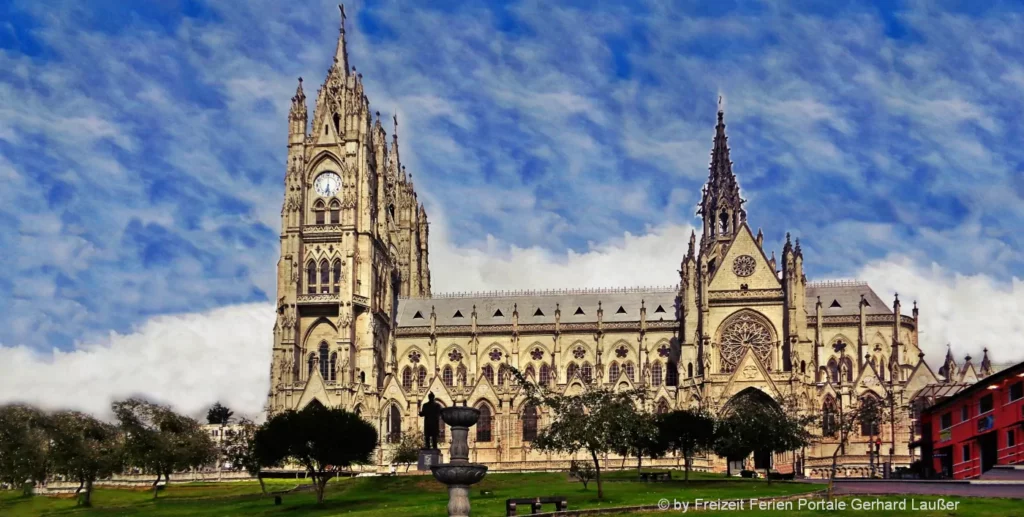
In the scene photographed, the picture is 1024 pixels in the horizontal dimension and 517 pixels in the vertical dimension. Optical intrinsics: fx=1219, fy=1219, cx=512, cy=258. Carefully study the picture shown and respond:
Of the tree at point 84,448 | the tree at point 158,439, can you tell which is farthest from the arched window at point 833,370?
the tree at point 84,448

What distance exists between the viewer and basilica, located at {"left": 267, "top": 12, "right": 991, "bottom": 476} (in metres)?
111

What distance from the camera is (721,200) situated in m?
141

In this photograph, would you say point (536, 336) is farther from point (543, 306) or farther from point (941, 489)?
point (941, 489)

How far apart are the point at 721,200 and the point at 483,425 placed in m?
40.7

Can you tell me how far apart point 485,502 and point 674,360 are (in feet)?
205

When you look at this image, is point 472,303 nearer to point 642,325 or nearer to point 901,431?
point 642,325

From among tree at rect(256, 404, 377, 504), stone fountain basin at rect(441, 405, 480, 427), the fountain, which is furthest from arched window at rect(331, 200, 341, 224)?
stone fountain basin at rect(441, 405, 480, 427)

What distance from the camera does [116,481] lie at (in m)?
106

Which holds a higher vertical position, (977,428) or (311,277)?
(311,277)

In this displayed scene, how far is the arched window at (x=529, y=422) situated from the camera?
119200 millimetres

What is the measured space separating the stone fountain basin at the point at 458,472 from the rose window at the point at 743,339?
3121 inches

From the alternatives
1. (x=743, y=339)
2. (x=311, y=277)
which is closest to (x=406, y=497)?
(x=311, y=277)

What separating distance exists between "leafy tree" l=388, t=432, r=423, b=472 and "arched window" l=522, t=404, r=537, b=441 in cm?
1127

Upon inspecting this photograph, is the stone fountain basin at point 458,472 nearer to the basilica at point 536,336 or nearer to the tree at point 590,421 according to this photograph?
the tree at point 590,421
